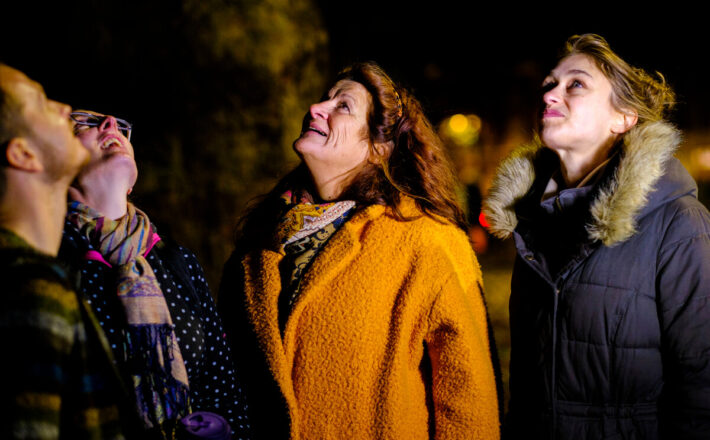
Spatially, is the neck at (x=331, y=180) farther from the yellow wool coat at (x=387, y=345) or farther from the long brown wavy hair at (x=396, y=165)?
the yellow wool coat at (x=387, y=345)

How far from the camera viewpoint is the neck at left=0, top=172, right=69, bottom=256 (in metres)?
0.85

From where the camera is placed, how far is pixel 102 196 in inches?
58.7

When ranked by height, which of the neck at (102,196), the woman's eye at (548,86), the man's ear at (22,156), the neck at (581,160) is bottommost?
the neck at (102,196)

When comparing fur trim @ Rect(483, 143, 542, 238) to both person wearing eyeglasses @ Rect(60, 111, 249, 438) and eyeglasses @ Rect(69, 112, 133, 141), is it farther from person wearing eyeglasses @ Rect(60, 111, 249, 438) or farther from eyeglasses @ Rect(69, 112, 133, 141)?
eyeglasses @ Rect(69, 112, 133, 141)

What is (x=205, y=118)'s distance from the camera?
14.5 ft

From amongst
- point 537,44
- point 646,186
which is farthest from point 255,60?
point 537,44

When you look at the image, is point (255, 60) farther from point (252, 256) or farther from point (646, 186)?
point (646, 186)

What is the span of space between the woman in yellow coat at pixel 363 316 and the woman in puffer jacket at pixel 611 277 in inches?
12.0

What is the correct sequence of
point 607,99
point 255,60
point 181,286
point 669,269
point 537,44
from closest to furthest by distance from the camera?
point 669,269
point 181,286
point 607,99
point 255,60
point 537,44

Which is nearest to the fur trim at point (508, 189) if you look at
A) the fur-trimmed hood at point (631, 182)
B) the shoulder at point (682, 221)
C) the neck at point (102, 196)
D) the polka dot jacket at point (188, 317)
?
the fur-trimmed hood at point (631, 182)

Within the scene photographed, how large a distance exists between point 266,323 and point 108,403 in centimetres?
77

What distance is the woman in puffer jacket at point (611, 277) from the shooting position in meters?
1.46

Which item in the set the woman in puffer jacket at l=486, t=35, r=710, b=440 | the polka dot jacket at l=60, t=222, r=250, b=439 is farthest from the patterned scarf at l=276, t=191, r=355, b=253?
the woman in puffer jacket at l=486, t=35, r=710, b=440

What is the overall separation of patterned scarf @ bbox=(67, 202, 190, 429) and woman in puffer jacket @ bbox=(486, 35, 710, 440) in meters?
1.36
